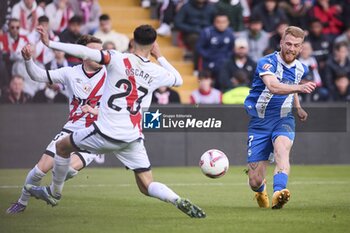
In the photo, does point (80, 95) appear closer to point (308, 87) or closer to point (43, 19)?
point (308, 87)

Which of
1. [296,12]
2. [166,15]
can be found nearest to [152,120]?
[166,15]

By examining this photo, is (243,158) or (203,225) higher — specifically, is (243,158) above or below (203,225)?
below

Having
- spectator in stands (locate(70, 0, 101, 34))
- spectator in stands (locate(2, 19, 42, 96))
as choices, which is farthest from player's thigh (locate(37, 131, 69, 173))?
spectator in stands (locate(70, 0, 101, 34))

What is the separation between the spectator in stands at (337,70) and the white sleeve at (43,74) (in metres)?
10.7

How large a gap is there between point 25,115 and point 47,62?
1.60 m

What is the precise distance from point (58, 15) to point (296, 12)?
18.6 ft

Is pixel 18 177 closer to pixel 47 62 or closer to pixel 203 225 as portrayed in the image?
pixel 47 62

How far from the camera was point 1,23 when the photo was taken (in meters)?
20.0

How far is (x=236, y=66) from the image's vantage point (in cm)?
2105

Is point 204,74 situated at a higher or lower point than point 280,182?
higher

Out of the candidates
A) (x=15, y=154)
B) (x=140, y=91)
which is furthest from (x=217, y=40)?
(x=140, y=91)

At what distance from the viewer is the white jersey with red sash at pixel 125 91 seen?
1045 cm

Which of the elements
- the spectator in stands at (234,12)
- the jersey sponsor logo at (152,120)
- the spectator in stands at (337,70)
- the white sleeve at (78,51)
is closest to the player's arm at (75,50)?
the white sleeve at (78,51)

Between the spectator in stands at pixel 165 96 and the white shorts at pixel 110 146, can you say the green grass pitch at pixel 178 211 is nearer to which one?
the white shorts at pixel 110 146
